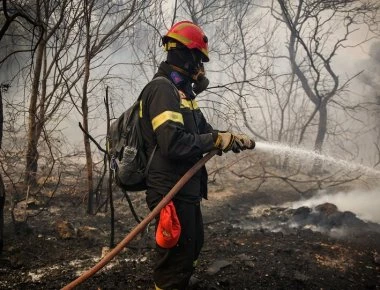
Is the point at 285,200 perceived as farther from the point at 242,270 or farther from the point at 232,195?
the point at 242,270

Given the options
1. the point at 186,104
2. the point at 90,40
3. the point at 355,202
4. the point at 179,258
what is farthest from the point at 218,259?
the point at 90,40

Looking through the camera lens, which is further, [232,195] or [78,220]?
[232,195]

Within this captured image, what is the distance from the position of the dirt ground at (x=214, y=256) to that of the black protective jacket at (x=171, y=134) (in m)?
1.21

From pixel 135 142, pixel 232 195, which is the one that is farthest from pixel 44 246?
pixel 232 195

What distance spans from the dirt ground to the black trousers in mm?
796

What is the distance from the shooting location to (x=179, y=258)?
251 centimetres

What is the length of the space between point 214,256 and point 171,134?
2167 mm

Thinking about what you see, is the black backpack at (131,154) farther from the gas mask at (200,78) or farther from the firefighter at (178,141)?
the gas mask at (200,78)

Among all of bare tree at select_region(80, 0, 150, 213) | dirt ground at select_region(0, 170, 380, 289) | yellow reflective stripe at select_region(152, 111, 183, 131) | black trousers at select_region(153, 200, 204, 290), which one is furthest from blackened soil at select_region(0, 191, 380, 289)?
yellow reflective stripe at select_region(152, 111, 183, 131)

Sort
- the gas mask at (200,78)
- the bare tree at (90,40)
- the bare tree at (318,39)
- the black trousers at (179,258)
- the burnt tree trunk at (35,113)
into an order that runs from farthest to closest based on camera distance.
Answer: the bare tree at (318,39) → the burnt tree trunk at (35,113) → the bare tree at (90,40) → the gas mask at (200,78) → the black trousers at (179,258)

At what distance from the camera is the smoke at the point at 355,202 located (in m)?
6.54

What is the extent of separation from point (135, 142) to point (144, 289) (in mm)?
1474

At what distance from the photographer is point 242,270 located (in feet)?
11.8

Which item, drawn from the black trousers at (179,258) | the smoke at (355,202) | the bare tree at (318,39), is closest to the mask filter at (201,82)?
the black trousers at (179,258)
